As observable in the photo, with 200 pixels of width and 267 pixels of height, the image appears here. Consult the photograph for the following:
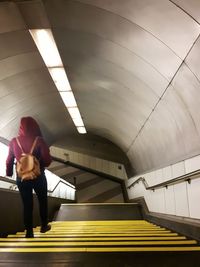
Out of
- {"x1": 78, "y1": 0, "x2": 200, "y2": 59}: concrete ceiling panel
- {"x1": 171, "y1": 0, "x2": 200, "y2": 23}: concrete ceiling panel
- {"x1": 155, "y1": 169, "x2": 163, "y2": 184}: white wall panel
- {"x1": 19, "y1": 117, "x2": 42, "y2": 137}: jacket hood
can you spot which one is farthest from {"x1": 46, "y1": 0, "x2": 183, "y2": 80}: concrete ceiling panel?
{"x1": 155, "y1": 169, "x2": 163, "y2": 184}: white wall panel

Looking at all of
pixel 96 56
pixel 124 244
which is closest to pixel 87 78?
pixel 96 56

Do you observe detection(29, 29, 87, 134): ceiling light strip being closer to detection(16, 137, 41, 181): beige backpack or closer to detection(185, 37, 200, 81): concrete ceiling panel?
detection(16, 137, 41, 181): beige backpack

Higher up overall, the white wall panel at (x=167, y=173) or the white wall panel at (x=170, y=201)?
the white wall panel at (x=167, y=173)

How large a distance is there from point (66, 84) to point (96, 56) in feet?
7.87

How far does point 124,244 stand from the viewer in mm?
3826

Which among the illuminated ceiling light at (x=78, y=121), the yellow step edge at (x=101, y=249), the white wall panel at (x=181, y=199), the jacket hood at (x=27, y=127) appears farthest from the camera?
the illuminated ceiling light at (x=78, y=121)

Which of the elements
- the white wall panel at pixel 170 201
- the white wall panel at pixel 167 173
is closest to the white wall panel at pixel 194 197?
the white wall panel at pixel 170 201

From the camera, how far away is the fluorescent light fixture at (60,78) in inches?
299

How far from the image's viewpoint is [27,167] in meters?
4.51

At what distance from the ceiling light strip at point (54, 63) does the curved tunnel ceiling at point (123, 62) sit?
0.14 metres

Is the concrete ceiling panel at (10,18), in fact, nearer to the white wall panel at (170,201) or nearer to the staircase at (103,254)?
the staircase at (103,254)

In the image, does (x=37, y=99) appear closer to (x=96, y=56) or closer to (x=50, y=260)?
(x=96, y=56)

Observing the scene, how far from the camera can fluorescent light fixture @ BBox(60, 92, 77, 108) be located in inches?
381

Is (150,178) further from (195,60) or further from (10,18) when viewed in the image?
(10,18)
